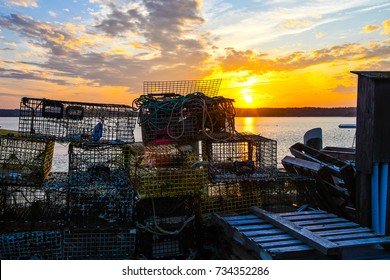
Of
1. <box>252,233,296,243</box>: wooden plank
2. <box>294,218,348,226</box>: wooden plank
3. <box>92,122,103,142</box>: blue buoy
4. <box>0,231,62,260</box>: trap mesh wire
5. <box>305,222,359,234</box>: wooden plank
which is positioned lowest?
<box>0,231,62,260</box>: trap mesh wire

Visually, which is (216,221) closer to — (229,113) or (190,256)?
(190,256)

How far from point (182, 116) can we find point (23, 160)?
8.45 feet

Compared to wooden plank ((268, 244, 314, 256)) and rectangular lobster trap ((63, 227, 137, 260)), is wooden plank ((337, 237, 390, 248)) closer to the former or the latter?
wooden plank ((268, 244, 314, 256))

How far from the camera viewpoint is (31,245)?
5547mm

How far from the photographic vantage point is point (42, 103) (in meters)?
6.00

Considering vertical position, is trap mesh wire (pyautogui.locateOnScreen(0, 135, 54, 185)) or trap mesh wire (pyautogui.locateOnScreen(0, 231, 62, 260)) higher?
trap mesh wire (pyautogui.locateOnScreen(0, 135, 54, 185))

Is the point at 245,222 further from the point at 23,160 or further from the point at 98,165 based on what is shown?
the point at 23,160

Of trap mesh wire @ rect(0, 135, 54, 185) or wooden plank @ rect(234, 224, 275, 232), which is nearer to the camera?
wooden plank @ rect(234, 224, 275, 232)

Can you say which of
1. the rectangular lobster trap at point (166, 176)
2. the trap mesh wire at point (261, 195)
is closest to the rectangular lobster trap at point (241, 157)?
the trap mesh wire at point (261, 195)

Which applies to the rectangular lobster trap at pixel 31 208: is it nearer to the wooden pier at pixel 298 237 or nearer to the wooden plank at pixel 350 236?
the wooden pier at pixel 298 237

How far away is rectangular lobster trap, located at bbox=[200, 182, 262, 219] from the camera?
6.29 meters

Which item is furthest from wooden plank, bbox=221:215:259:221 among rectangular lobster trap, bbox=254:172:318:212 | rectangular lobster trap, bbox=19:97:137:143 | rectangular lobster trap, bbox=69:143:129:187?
rectangular lobster trap, bbox=19:97:137:143

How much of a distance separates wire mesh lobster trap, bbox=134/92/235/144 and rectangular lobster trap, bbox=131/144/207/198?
335mm

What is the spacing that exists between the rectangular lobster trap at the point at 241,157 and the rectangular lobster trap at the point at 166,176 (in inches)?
14.0
